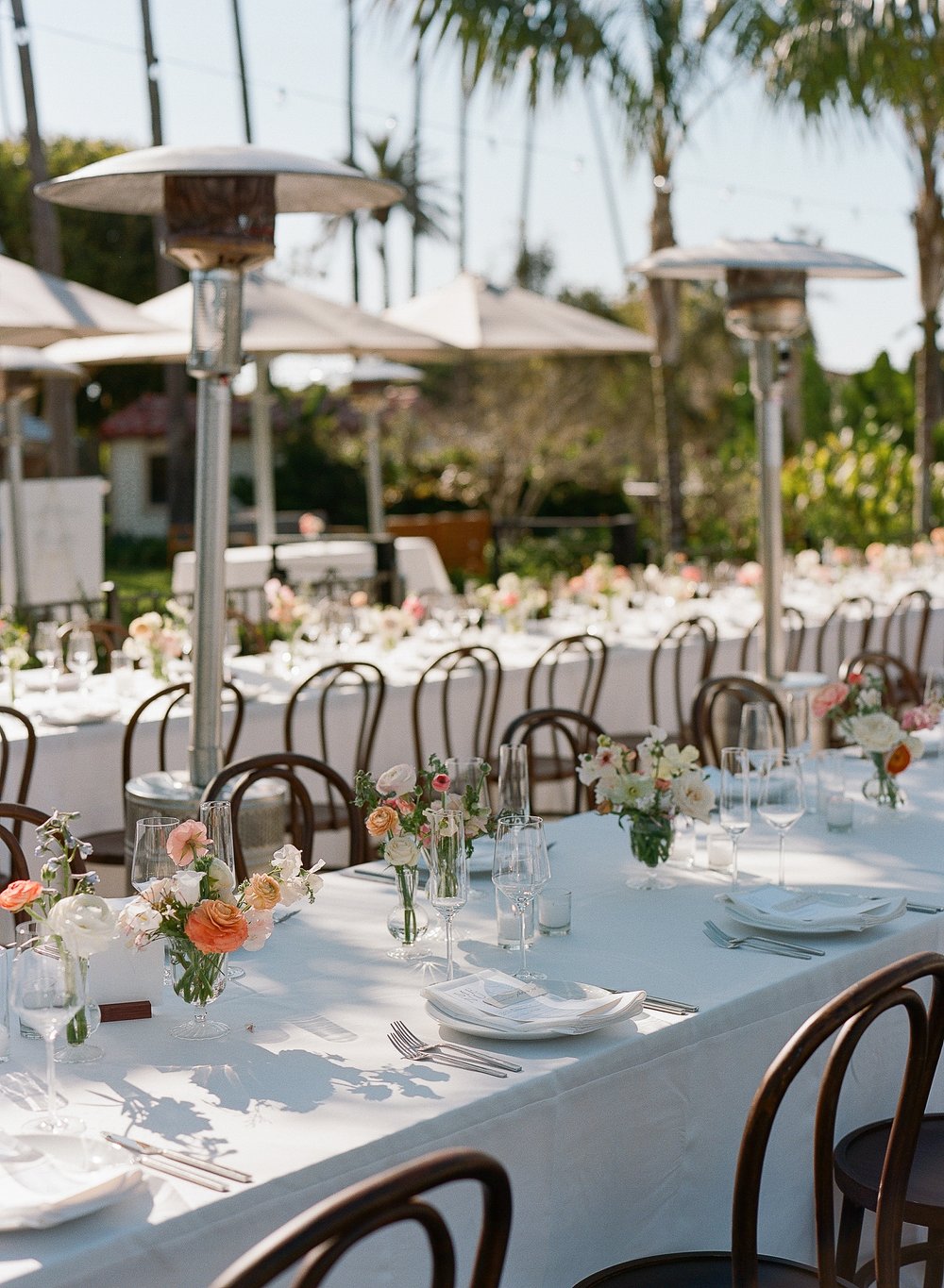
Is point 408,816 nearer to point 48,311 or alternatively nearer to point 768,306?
point 768,306

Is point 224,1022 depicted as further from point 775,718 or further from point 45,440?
point 45,440

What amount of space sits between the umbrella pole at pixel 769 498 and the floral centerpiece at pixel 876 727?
175cm

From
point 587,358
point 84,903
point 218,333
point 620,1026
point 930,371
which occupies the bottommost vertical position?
point 620,1026

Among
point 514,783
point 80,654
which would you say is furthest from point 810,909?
point 80,654

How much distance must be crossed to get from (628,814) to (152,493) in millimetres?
33225

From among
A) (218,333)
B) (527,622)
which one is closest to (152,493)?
(527,622)

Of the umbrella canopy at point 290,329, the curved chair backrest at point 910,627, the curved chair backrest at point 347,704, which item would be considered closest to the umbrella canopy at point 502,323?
the umbrella canopy at point 290,329

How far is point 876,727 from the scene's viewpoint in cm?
408

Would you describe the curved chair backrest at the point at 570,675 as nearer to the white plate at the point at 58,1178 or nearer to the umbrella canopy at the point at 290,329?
the umbrella canopy at the point at 290,329

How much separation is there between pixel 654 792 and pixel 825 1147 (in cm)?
128

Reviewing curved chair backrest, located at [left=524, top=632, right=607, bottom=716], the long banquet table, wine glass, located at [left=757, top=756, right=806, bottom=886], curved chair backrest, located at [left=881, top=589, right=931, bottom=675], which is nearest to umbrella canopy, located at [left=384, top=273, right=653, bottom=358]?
curved chair backrest, located at [left=881, top=589, right=931, bottom=675]

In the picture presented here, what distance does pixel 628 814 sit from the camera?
139 inches

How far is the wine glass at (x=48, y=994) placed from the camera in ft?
7.11

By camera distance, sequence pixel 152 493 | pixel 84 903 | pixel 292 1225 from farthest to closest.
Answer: pixel 152 493
pixel 84 903
pixel 292 1225
